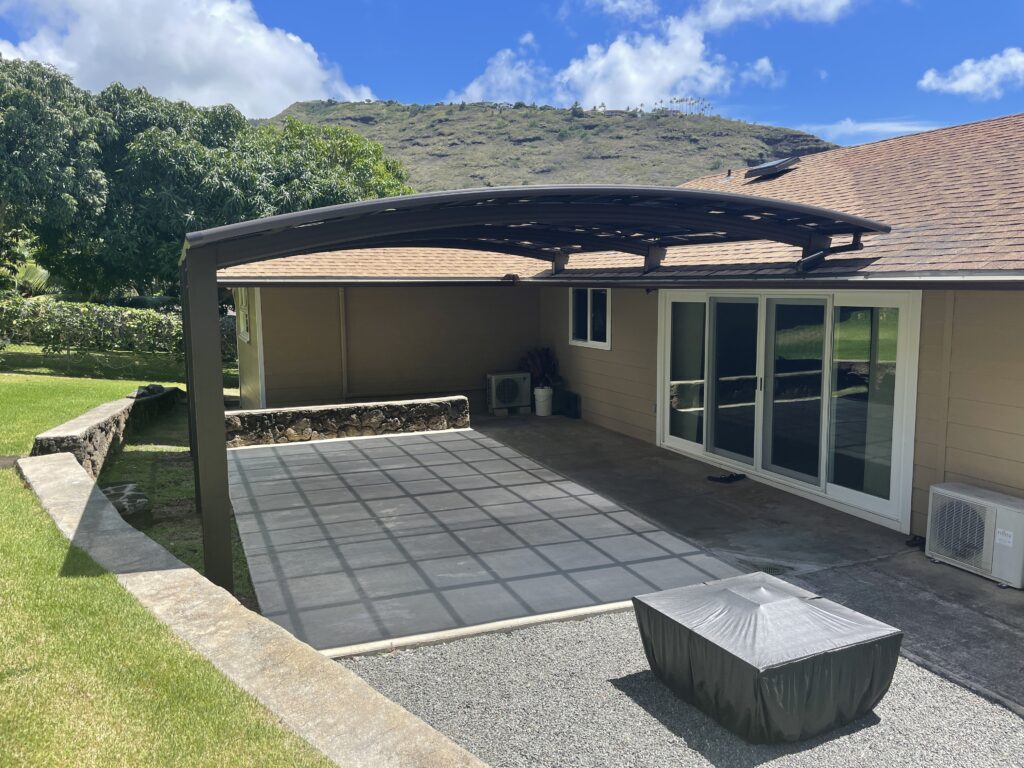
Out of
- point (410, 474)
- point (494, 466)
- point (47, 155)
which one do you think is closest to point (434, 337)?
point (494, 466)

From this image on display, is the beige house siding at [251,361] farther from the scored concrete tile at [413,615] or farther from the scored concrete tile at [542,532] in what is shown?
the scored concrete tile at [413,615]

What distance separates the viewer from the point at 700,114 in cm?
7056

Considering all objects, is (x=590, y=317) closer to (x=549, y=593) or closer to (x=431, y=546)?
(x=431, y=546)

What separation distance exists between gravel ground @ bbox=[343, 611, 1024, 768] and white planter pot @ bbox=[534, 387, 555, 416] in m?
8.70

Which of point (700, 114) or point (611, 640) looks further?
point (700, 114)

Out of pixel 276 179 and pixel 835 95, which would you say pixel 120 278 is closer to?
pixel 276 179

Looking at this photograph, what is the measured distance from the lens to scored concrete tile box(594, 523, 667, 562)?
6504 millimetres

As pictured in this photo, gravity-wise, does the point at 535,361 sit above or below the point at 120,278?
below

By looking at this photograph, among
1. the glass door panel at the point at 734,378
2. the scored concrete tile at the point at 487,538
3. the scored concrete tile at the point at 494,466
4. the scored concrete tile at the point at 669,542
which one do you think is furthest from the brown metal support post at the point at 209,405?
the glass door panel at the point at 734,378

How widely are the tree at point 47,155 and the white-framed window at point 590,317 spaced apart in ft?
43.6

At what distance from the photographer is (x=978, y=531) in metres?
5.83

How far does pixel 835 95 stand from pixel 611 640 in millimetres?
117944

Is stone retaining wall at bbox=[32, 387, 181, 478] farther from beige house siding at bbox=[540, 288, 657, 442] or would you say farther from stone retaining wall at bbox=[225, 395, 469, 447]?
beige house siding at bbox=[540, 288, 657, 442]

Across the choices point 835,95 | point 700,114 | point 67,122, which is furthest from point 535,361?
point 835,95
